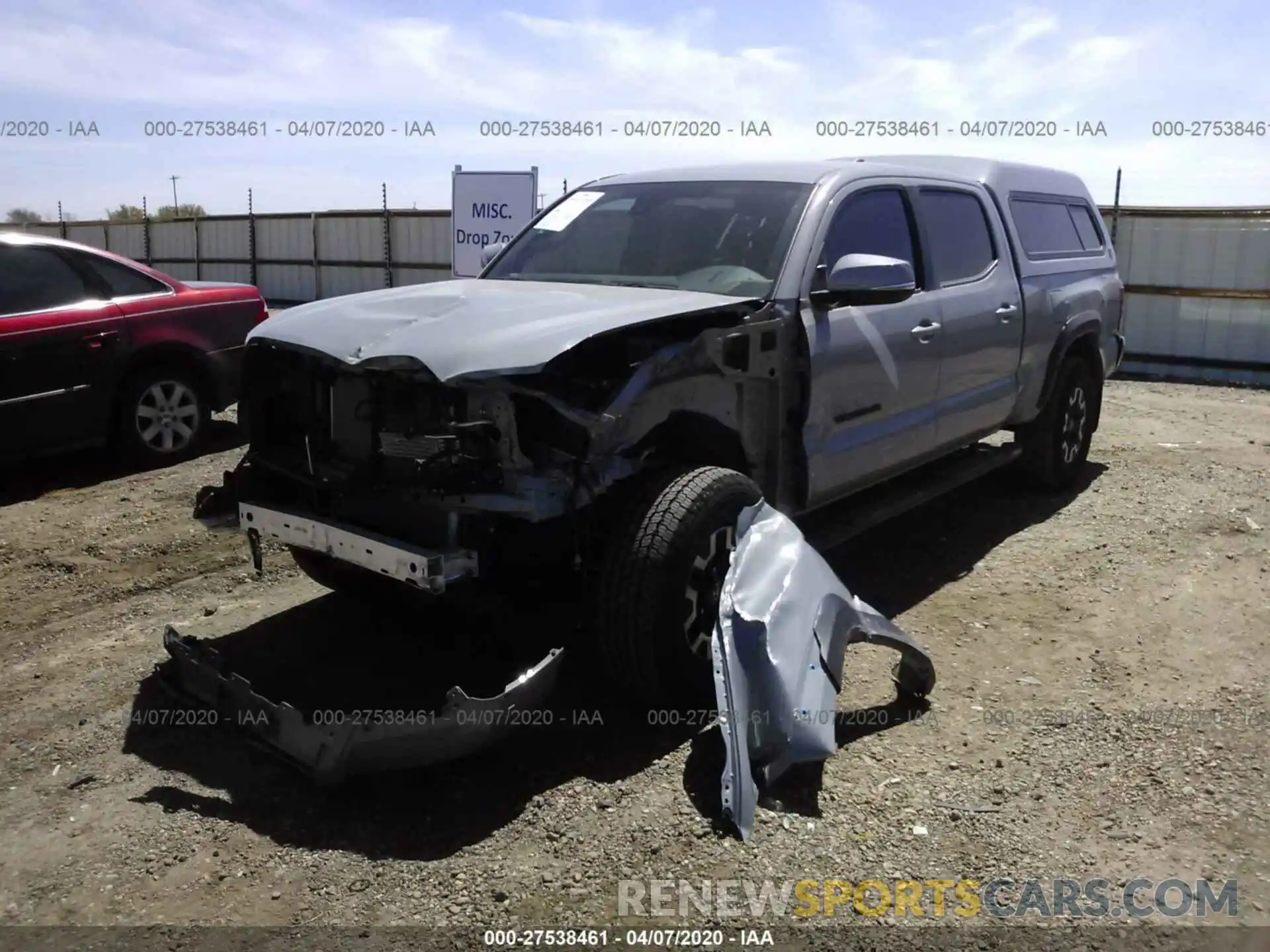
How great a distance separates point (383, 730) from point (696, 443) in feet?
5.10

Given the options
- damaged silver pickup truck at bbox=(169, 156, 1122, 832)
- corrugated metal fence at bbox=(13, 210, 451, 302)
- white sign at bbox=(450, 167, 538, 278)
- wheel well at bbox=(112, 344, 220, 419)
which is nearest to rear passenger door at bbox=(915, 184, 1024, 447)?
damaged silver pickup truck at bbox=(169, 156, 1122, 832)

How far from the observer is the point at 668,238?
15.0 ft

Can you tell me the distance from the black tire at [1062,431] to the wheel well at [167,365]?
5.30 meters

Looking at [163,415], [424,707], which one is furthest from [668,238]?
[163,415]

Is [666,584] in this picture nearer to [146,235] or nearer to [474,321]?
[474,321]

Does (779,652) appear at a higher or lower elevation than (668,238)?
lower

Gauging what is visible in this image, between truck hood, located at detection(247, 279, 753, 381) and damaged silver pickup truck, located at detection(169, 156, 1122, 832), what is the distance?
1cm

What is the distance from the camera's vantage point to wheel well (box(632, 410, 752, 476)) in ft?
12.4

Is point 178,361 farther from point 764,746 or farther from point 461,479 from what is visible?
point 764,746

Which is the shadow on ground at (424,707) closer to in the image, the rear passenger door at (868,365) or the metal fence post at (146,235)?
the rear passenger door at (868,365)

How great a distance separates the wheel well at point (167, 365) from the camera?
22.4 ft

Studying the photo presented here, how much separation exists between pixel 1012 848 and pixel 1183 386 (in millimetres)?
10204

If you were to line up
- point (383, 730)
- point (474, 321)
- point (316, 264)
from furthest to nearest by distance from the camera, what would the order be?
point (316, 264), point (474, 321), point (383, 730)

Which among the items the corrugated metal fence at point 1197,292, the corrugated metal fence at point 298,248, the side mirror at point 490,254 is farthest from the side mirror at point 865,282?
the corrugated metal fence at point 298,248
